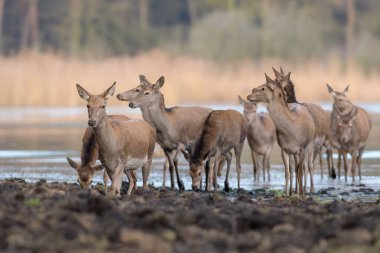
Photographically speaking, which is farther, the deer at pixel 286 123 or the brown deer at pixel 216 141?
the brown deer at pixel 216 141

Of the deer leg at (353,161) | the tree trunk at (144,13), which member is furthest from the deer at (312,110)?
the tree trunk at (144,13)

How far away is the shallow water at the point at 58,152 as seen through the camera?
769 inches

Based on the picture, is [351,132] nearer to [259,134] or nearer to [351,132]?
[351,132]

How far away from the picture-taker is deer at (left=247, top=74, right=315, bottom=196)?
16.6m

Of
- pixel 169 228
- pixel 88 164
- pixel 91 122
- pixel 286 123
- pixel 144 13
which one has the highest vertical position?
pixel 144 13

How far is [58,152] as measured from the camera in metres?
24.8

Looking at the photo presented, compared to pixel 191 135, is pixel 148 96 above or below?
above

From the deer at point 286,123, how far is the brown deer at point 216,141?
4.02ft

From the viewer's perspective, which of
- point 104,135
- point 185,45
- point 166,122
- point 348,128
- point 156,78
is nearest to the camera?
point 104,135

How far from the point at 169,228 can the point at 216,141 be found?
8.54 m

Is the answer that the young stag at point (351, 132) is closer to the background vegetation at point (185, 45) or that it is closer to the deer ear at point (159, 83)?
the deer ear at point (159, 83)

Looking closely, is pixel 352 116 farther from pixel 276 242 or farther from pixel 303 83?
pixel 303 83

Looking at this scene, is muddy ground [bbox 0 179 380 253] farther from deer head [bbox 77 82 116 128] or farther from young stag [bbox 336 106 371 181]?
young stag [bbox 336 106 371 181]

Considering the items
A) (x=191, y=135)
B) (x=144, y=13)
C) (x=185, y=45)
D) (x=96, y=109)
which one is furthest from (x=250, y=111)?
(x=144, y=13)
